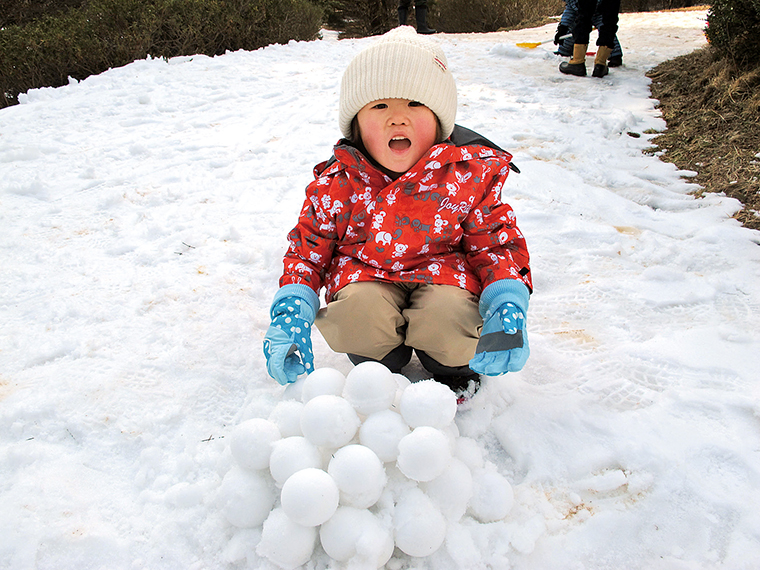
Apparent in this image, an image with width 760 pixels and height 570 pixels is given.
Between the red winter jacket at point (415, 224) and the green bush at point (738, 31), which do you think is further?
the green bush at point (738, 31)

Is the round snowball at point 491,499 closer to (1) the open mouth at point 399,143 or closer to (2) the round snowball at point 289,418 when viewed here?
(2) the round snowball at point 289,418

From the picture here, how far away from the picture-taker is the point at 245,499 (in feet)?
3.70

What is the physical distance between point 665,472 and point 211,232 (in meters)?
2.12

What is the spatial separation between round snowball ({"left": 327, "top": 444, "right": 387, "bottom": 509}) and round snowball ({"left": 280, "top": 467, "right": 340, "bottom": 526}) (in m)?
0.03

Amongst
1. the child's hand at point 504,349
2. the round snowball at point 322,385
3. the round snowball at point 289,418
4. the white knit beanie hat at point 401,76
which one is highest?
the white knit beanie hat at point 401,76

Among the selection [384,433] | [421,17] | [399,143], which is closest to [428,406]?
[384,433]

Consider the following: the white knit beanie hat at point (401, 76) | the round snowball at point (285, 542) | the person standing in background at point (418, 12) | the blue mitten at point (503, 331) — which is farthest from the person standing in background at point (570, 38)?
the round snowball at point (285, 542)

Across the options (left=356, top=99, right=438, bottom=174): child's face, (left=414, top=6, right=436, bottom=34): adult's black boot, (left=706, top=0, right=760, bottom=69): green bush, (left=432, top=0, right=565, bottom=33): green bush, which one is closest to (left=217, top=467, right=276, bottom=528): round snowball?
(left=356, top=99, right=438, bottom=174): child's face

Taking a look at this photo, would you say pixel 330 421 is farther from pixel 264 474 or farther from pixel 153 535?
pixel 153 535

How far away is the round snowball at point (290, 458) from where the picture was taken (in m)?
1.12

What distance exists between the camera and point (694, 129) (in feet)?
11.1

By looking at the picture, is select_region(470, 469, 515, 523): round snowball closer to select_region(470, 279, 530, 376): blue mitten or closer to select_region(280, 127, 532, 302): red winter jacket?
select_region(470, 279, 530, 376): blue mitten

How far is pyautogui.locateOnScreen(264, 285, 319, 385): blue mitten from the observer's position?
4.40ft

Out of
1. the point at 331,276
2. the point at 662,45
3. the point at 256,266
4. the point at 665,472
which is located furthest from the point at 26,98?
the point at 662,45
